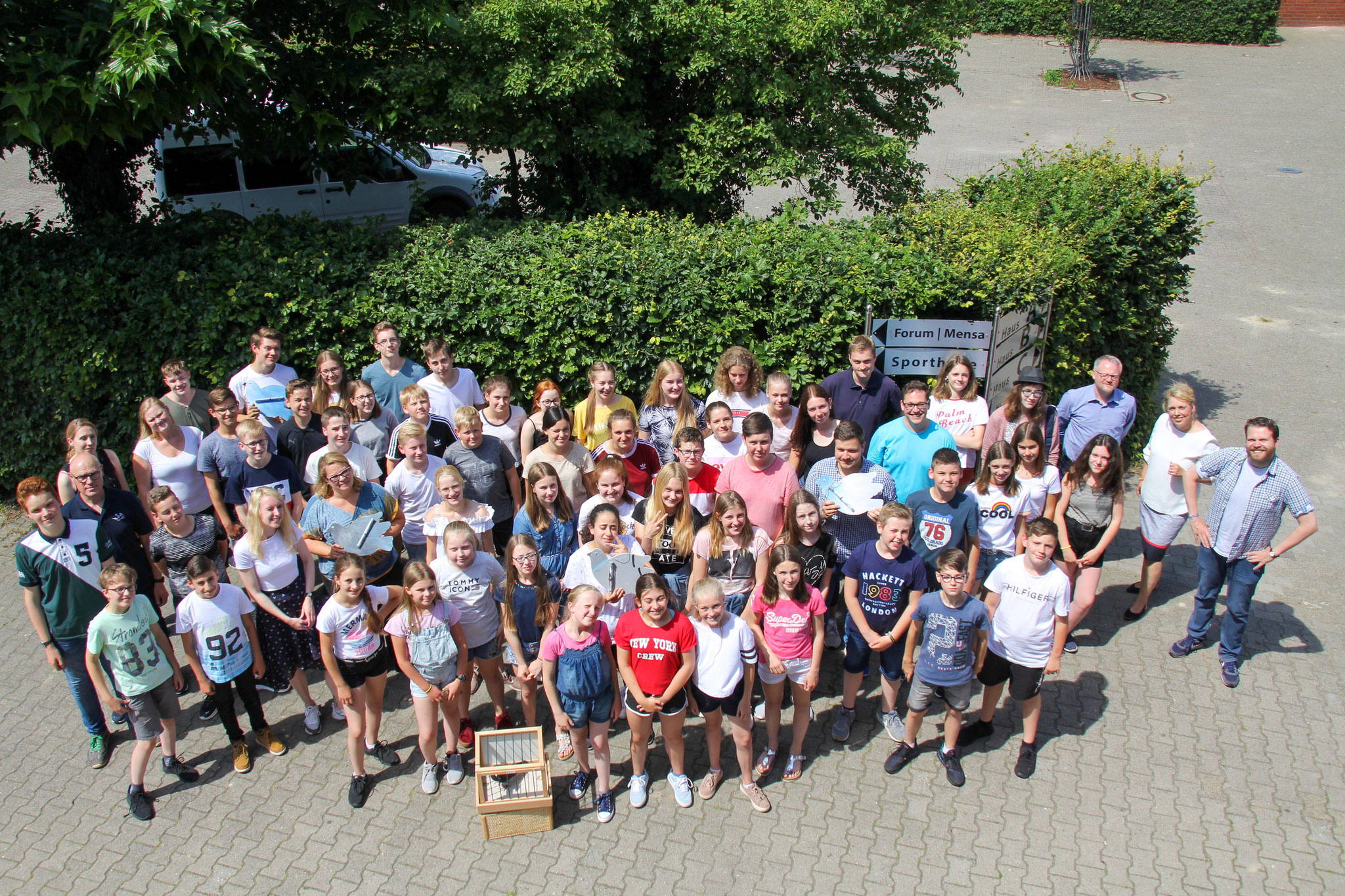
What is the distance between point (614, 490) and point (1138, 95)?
76.8 feet

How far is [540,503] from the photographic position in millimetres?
5824

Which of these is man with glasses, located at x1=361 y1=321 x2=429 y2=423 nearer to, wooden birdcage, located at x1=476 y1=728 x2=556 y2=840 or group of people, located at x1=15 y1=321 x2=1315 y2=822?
group of people, located at x1=15 y1=321 x2=1315 y2=822

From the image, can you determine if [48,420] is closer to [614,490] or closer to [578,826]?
[614,490]

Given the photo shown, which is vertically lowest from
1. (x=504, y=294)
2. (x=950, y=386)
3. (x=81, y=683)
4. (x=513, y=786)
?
(x=513, y=786)

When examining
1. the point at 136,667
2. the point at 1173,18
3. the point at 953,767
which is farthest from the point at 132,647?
the point at 1173,18

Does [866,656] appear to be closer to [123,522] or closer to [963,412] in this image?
[963,412]

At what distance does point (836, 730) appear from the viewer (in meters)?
5.87

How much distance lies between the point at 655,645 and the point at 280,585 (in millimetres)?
2416

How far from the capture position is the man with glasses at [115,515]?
584 centimetres

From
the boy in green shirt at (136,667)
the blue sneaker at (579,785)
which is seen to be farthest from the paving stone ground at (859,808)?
the boy in green shirt at (136,667)

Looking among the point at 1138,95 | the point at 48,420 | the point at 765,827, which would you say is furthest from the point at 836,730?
the point at 1138,95

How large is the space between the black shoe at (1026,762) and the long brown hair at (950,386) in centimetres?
252

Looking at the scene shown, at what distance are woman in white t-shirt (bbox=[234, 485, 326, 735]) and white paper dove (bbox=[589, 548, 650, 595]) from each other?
1.73 m

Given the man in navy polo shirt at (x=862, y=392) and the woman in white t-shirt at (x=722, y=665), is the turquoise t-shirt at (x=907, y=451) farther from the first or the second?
the woman in white t-shirt at (x=722, y=665)
